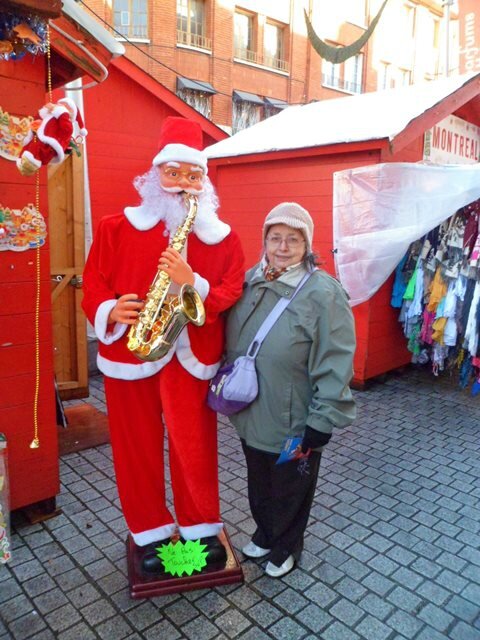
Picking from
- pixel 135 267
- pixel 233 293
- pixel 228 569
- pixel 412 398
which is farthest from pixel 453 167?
pixel 228 569

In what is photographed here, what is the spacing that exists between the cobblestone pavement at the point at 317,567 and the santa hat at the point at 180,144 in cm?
208

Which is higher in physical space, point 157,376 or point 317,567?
point 157,376

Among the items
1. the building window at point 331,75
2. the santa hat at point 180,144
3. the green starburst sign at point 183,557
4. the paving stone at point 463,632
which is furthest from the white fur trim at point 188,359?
the building window at point 331,75

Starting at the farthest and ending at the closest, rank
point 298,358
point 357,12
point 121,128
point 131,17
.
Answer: point 357,12 → point 131,17 → point 121,128 → point 298,358

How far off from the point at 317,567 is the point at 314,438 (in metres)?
0.92

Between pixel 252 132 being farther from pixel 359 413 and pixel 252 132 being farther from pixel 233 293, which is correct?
pixel 233 293

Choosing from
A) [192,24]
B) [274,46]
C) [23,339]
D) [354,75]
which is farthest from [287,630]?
[354,75]

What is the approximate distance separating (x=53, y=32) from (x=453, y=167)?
13.0 ft

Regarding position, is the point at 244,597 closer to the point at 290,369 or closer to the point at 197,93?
the point at 290,369

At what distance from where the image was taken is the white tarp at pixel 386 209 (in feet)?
15.6

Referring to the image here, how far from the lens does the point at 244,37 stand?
701 inches

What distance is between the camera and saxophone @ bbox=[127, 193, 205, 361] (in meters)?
2.10

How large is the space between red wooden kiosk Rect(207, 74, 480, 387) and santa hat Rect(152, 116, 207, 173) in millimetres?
2701

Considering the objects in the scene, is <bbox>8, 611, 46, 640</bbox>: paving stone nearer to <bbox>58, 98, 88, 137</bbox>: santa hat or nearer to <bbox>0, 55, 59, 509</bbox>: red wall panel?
<bbox>0, 55, 59, 509</bbox>: red wall panel
